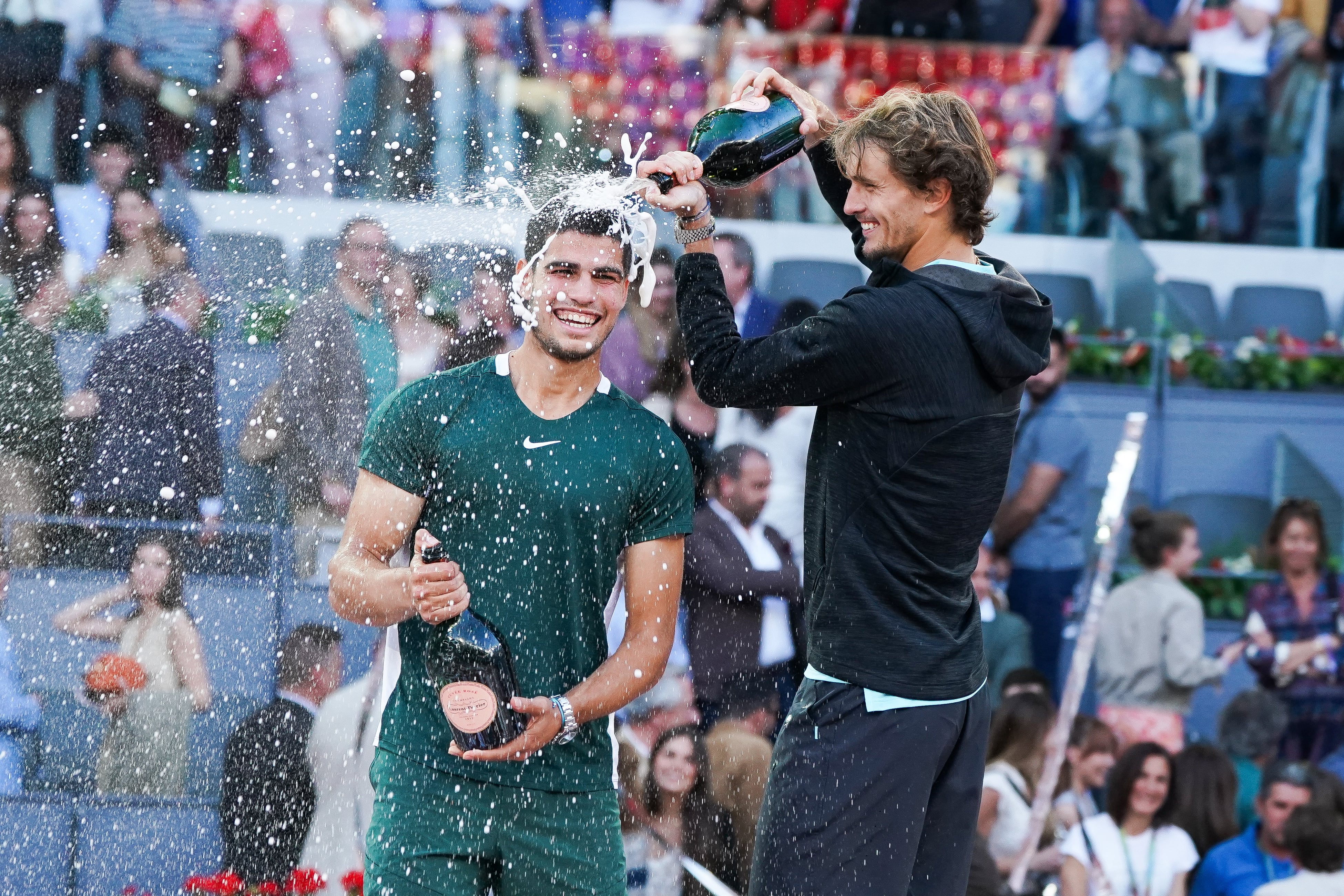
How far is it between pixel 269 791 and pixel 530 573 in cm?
252

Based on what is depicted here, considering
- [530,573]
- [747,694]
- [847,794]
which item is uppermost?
[530,573]

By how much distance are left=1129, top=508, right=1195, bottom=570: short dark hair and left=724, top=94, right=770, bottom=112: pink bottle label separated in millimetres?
3762

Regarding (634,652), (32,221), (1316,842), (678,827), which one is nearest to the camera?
(634,652)

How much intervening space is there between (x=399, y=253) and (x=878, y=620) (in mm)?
3620

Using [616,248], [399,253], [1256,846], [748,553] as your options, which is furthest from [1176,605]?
[616,248]

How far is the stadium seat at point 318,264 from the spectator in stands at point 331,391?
16 centimetres

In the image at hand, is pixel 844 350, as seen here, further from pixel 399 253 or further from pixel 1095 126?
pixel 1095 126

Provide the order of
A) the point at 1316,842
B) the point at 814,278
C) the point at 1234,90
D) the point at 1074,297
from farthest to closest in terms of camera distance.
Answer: the point at 1234,90 → the point at 1074,297 → the point at 814,278 → the point at 1316,842

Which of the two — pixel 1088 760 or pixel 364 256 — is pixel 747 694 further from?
pixel 364 256

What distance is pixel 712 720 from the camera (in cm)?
553

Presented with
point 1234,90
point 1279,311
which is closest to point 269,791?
point 1279,311

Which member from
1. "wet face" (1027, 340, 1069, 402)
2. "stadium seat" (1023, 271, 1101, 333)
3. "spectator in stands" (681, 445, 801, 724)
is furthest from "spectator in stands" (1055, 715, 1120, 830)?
"stadium seat" (1023, 271, 1101, 333)

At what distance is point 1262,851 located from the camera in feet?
18.8

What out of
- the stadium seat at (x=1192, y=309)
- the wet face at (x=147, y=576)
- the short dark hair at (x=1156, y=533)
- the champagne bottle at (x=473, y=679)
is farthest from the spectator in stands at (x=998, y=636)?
the champagne bottle at (x=473, y=679)
